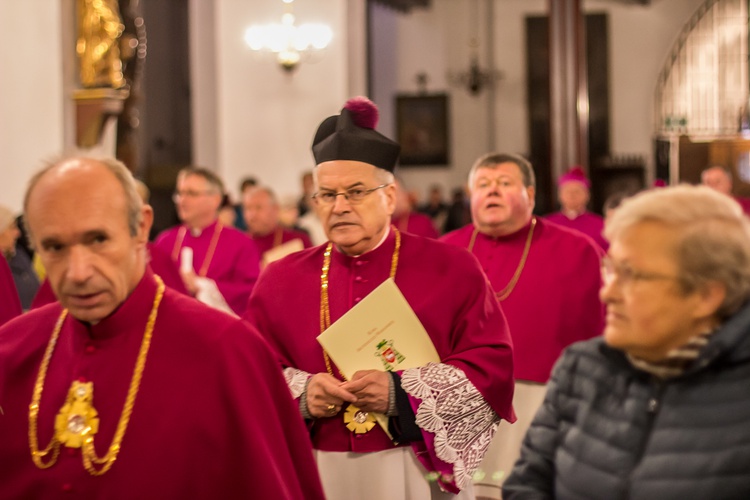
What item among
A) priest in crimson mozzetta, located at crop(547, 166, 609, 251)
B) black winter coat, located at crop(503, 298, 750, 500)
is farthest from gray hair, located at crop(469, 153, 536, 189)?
priest in crimson mozzetta, located at crop(547, 166, 609, 251)

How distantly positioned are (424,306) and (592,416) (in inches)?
58.0

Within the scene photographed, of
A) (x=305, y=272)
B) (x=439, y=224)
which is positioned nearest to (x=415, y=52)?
(x=439, y=224)

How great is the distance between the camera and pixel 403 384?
368 centimetres

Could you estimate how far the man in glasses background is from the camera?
25.3ft

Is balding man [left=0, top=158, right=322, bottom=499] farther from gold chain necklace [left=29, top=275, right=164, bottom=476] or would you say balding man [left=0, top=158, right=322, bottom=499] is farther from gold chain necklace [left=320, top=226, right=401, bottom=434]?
gold chain necklace [left=320, top=226, right=401, bottom=434]

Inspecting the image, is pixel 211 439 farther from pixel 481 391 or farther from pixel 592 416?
pixel 481 391

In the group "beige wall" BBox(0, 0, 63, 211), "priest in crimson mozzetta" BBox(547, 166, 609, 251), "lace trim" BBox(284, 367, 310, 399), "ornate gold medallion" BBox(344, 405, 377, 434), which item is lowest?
"ornate gold medallion" BBox(344, 405, 377, 434)

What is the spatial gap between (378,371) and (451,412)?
0.92 feet

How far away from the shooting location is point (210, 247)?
26.4 ft

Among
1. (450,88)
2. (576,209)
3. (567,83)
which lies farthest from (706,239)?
(450,88)

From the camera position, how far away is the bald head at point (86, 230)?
2641mm

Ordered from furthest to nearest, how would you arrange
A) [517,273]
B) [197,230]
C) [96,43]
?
[96,43]
[197,230]
[517,273]

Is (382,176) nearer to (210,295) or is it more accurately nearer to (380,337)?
(380,337)

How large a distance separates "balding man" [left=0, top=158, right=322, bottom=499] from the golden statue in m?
6.96
